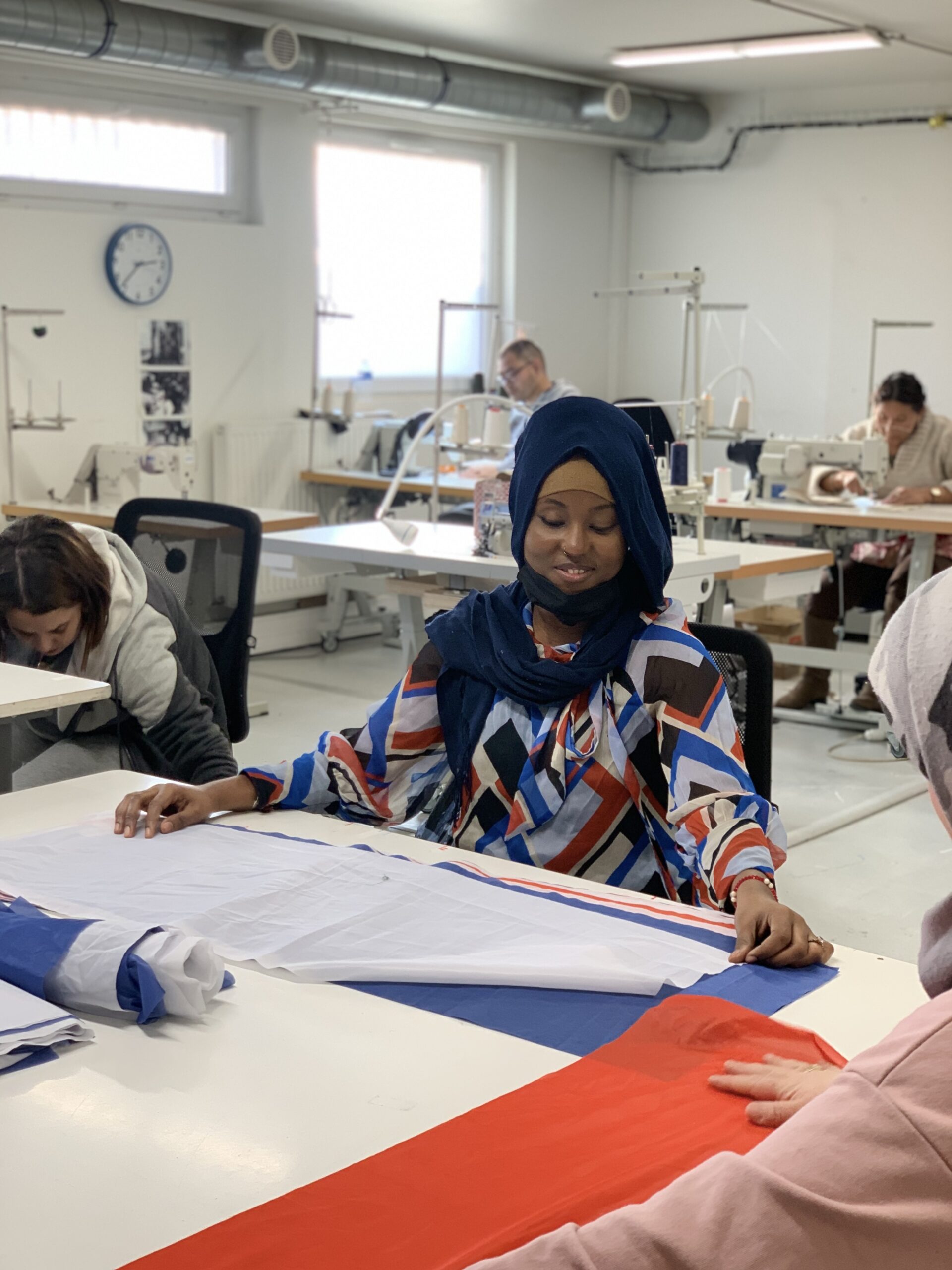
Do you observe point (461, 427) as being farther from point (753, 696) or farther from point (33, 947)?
point (33, 947)

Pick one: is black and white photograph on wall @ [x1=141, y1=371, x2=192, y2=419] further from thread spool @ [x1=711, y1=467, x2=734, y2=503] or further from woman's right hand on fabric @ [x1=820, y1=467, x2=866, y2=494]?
woman's right hand on fabric @ [x1=820, y1=467, x2=866, y2=494]

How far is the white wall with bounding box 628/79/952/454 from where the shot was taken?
7312 mm

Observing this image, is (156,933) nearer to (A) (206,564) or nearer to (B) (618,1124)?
(B) (618,1124)

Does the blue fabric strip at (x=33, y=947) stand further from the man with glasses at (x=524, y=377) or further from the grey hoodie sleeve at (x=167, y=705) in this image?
the man with glasses at (x=524, y=377)

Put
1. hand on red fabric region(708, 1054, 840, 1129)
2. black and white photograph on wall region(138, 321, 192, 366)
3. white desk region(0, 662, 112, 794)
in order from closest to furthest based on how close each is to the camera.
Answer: hand on red fabric region(708, 1054, 840, 1129), white desk region(0, 662, 112, 794), black and white photograph on wall region(138, 321, 192, 366)

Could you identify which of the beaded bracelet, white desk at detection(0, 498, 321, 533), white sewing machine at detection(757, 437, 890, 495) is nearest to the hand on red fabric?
the beaded bracelet

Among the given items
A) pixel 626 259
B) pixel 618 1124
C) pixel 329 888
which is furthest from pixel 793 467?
pixel 618 1124

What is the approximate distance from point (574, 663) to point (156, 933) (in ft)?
2.24

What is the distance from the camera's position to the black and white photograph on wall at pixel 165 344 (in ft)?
20.0

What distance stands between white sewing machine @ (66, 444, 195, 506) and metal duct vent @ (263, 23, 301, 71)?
1572 millimetres

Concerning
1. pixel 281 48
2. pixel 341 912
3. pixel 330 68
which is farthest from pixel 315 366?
pixel 341 912

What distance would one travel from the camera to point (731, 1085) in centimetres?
111

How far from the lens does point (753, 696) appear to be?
1.94 meters

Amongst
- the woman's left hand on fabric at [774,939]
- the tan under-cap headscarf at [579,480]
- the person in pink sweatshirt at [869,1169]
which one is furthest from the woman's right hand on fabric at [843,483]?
the person in pink sweatshirt at [869,1169]
